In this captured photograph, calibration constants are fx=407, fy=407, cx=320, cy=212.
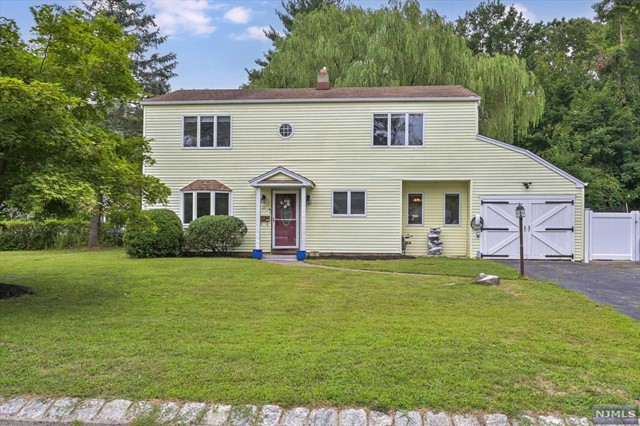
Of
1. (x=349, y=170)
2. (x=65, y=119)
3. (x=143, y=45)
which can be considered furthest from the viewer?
(x=143, y=45)

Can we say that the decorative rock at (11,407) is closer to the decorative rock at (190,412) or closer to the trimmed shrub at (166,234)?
the decorative rock at (190,412)

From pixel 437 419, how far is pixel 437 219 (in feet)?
39.8

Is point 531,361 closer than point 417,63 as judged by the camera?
Yes

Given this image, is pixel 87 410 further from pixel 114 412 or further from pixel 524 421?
pixel 524 421

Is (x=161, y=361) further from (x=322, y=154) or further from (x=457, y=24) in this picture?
(x=457, y=24)

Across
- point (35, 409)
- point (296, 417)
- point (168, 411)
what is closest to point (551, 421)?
point (296, 417)

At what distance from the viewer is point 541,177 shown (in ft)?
44.0

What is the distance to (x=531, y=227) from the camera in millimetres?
13484

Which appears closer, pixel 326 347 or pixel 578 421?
pixel 578 421

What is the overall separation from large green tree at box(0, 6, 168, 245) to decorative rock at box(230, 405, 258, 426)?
363cm

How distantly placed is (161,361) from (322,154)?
1127cm

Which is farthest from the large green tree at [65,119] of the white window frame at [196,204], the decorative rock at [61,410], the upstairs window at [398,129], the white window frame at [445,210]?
the white window frame at [445,210]

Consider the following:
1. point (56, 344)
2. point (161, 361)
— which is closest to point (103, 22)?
point (56, 344)

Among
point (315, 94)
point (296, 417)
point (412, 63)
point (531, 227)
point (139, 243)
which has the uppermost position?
point (412, 63)
